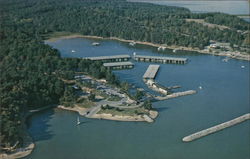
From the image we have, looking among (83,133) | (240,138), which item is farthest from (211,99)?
(83,133)

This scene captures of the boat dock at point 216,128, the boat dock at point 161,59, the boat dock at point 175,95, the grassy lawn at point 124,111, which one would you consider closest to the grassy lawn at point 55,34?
the boat dock at point 161,59

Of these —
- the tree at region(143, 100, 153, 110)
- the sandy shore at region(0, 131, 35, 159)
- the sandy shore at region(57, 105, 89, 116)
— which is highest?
the tree at region(143, 100, 153, 110)

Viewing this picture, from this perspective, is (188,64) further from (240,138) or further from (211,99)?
(240,138)

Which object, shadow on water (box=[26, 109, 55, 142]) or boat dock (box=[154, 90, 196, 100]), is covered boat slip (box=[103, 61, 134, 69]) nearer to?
boat dock (box=[154, 90, 196, 100])

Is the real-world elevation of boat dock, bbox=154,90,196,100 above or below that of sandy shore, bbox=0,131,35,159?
above

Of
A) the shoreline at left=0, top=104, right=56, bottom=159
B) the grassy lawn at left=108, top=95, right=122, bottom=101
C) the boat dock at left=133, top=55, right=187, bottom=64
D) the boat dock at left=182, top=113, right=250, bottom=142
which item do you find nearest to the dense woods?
the shoreline at left=0, top=104, right=56, bottom=159

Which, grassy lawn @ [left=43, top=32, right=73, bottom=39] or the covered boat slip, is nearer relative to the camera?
the covered boat slip

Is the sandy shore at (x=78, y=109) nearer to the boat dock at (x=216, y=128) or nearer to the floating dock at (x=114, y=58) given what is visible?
A: the boat dock at (x=216, y=128)
